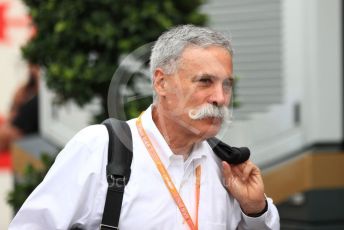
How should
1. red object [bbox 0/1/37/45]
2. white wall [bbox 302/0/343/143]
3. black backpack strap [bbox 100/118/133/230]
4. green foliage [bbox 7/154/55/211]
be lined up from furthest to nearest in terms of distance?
1. red object [bbox 0/1/37/45]
2. white wall [bbox 302/0/343/143]
3. green foliage [bbox 7/154/55/211]
4. black backpack strap [bbox 100/118/133/230]

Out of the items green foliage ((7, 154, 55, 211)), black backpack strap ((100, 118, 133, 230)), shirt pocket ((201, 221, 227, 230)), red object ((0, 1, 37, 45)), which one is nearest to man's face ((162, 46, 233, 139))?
black backpack strap ((100, 118, 133, 230))

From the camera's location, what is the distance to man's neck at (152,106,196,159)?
3.07m

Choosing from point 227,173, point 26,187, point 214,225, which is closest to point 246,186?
point 227,173

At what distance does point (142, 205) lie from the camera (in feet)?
9.53

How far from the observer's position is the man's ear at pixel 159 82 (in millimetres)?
3057

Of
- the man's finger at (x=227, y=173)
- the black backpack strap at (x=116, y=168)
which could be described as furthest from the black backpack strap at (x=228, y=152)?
the black backpack strap at (x=116, y=168)

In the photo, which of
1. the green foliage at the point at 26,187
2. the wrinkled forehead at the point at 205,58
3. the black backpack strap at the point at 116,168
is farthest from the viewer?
the green foliage at the point at 26,187

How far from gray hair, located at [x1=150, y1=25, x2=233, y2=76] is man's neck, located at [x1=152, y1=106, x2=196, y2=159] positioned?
7.7 inches

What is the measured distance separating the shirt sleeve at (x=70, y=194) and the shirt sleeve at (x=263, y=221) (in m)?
0.61

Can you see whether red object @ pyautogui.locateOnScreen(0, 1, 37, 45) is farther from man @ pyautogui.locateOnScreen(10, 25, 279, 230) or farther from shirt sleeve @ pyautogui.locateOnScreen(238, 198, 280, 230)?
shirt sleeve @ pyautogui.locateOnScreen(238, 198, 280, 230)

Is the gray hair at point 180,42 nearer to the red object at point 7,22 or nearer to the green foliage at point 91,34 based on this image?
the green foliage at point 91,34

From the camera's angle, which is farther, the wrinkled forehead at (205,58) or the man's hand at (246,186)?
the man's hand at (246,186)

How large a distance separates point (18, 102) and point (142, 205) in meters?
6.77

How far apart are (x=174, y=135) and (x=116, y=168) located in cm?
31
